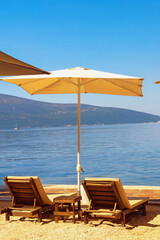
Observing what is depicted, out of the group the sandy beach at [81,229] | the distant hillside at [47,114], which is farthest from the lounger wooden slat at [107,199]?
the distant hillside at [47,114]

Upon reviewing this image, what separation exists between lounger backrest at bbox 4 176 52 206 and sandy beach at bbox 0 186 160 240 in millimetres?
260

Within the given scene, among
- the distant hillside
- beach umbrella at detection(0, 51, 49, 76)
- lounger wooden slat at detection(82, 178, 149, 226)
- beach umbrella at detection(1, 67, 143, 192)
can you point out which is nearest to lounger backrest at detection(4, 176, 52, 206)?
lounger wooden slat at detection(82, 178, 149, 226)

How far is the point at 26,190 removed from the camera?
5.17 metres

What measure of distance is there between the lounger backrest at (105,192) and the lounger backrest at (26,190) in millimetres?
665

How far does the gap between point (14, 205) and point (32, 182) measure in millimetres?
548

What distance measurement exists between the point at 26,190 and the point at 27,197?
0.45 ft

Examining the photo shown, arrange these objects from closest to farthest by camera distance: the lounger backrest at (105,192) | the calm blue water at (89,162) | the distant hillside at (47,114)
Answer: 1. the lounger backrest at (105,192)
2. the calm blue water at (89,162)
3. the distant hillside at (47,114)

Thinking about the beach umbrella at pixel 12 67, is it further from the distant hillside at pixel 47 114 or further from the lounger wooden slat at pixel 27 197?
the distant hillside at pixel 47 114

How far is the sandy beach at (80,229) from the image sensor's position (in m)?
4.47

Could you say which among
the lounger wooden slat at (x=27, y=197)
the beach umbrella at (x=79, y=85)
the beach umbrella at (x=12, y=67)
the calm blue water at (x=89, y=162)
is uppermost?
the beach umbrella at (x=79, y=85)

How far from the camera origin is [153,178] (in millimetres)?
17141

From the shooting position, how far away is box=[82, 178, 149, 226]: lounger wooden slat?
15.4 feet

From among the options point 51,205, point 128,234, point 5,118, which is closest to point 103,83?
point 51,205

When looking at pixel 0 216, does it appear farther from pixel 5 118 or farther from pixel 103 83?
pixel 5 118
